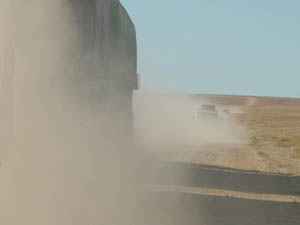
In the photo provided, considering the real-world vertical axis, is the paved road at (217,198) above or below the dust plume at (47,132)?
below

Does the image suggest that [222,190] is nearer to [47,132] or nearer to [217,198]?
[217,198]

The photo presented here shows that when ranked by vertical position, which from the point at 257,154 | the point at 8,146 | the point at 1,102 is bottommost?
the point at 257,154

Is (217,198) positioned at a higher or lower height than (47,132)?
lower

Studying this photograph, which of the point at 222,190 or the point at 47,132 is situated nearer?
the point at 47,132

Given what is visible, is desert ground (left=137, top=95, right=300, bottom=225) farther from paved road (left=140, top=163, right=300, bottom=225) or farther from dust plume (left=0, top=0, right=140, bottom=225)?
dust plume (left=0, top=0, right=140, bottom=225)

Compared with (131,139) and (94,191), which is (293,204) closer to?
(94,191)

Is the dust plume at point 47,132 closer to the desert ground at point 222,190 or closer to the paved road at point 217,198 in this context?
the paved road at point 217,198

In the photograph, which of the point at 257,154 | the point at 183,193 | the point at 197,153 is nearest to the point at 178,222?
the point at 183,193

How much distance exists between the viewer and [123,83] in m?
18.7

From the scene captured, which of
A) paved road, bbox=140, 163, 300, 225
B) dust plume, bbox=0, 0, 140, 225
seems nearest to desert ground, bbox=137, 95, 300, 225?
paved road, bbox=140, 163, 300, 225

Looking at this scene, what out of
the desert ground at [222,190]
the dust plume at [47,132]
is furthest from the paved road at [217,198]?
the dust plume at [47,132]

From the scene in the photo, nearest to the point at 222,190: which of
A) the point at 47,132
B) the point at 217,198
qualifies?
the point at 217,198

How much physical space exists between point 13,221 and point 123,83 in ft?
34.4

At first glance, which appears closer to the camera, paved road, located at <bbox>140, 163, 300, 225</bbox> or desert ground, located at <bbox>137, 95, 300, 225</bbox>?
paved road, located at <bbox>140, 163, 300, 225</bbox>
